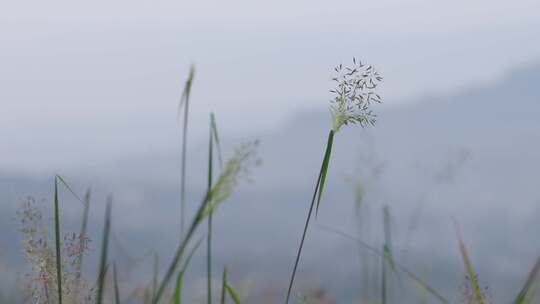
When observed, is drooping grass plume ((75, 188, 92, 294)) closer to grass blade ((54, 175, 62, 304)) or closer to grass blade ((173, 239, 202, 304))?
grass blade ((54, 175, 62, 304))

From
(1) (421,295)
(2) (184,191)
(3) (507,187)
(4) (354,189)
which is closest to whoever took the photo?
(2) (184,191)

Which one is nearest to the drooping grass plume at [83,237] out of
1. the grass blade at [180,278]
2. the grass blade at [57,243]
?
the grass blade at [57,243]

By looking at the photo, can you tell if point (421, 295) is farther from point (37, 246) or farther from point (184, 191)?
point (37, 246)

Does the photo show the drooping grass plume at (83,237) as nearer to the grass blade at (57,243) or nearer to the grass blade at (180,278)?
the grass blade at (57,243)

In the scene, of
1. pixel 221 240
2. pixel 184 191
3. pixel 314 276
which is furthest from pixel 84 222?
pixel 221 240

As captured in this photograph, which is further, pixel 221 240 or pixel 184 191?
pixel 221 240

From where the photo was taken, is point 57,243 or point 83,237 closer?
point 57,243

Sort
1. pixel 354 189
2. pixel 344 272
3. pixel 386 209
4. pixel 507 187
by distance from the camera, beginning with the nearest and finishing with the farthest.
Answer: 1. pixel 386 209
2. pixel 354 189
3. pixel 344 272
4. pixel 507 187

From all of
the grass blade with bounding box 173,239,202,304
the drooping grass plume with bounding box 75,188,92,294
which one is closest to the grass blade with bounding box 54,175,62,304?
the drooping grass plume with bounding box 75,188,92,294

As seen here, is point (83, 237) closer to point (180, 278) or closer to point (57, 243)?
point (57, 243)

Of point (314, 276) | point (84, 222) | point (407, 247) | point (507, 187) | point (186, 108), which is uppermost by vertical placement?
point (186, 108)

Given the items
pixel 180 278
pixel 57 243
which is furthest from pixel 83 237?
pixel 180 278
